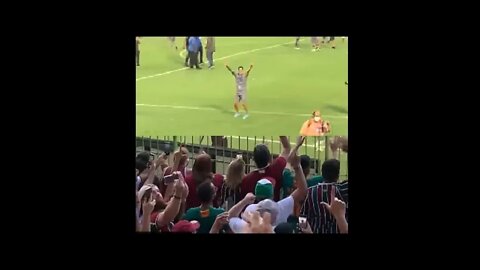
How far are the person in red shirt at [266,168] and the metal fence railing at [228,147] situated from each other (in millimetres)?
42

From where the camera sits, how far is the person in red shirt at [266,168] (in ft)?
18.8

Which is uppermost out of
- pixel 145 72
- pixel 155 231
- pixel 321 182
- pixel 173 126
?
pixel 145 72

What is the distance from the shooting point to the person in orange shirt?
577 centimetres

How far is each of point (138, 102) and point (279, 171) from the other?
4.25 ft

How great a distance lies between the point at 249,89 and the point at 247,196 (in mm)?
927

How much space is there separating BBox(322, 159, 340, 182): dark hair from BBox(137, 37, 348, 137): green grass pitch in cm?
25

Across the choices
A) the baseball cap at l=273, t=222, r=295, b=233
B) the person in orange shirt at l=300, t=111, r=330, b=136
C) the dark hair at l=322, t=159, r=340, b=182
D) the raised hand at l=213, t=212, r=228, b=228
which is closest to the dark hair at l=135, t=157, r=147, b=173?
the raised hand at l=213, t=212, r=228, b=228

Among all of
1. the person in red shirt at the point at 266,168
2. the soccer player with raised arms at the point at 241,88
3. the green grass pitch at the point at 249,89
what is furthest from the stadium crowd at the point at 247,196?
the soccer player with raised arms at the point at 241,88

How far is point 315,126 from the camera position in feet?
19.1

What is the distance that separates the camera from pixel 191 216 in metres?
5.64

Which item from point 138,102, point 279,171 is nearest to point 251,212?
point 279,171

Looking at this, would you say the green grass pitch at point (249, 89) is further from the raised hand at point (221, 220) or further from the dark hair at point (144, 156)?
the raised hand at point (221, 220)

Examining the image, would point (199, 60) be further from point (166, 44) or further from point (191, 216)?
point (191, 216)

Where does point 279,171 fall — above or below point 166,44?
below
